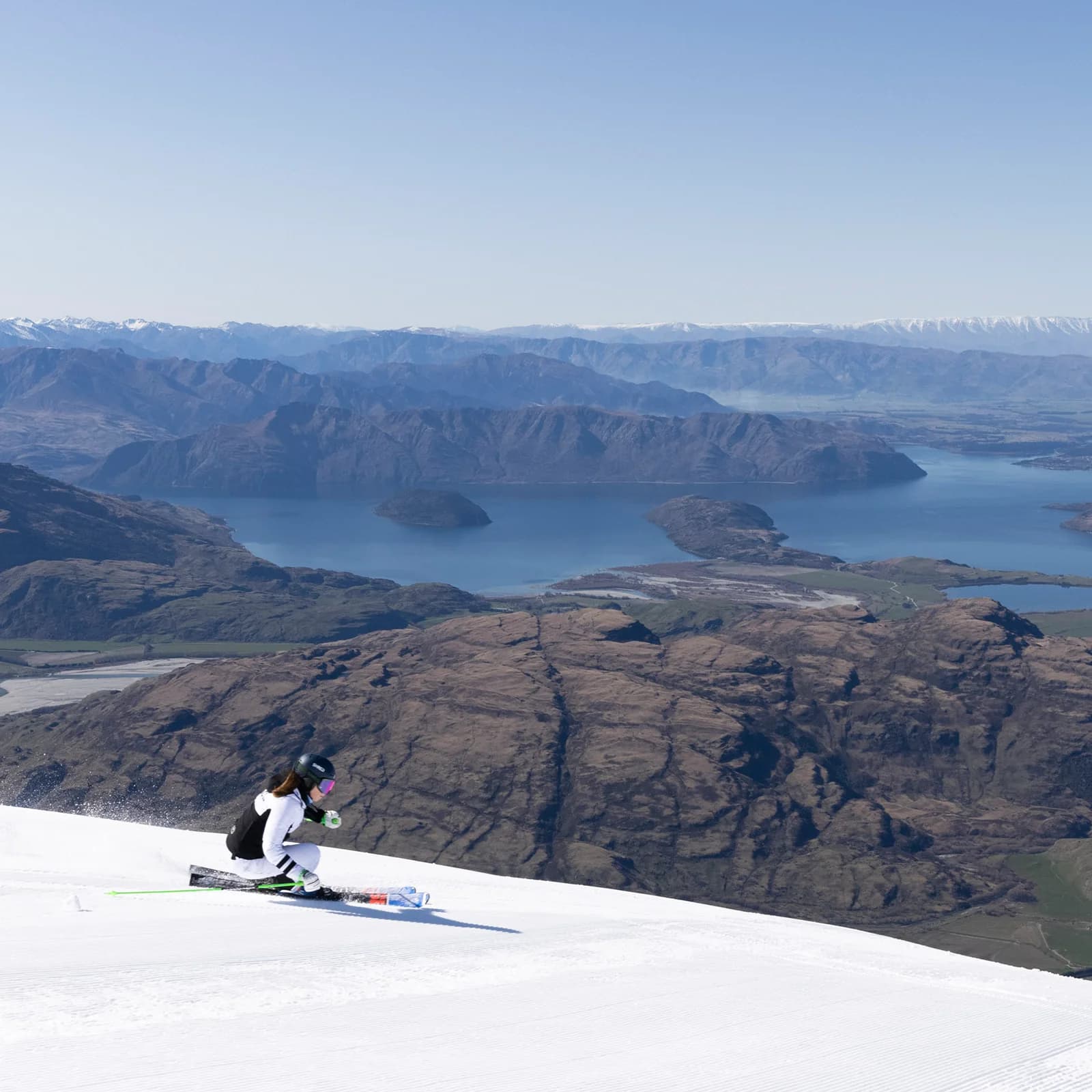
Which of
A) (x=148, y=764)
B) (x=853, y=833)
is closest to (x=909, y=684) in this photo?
(x=853, y=833)

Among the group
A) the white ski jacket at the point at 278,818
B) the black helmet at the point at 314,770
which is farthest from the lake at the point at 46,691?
the black helmet at the point at 314,770

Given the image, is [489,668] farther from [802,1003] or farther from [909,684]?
[802,1003]

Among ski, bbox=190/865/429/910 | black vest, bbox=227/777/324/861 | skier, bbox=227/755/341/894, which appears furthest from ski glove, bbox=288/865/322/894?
black vest, bbox=227/777/324/861

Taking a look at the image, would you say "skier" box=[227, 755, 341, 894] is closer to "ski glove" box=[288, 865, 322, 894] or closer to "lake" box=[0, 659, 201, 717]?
"ski glove" box=[288, 865, 322, 894]

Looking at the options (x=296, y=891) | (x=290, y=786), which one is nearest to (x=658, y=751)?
(x=296, y=891)

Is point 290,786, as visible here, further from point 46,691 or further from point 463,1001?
point 46,691
